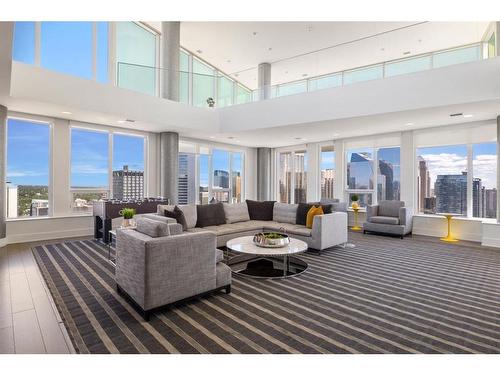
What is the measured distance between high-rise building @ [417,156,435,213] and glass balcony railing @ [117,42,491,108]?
341 cm

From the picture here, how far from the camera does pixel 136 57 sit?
8164 mm

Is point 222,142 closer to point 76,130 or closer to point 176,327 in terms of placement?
point 76,130

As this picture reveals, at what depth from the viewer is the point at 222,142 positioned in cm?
1024

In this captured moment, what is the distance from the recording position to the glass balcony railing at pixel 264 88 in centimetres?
510

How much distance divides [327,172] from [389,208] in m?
3.09

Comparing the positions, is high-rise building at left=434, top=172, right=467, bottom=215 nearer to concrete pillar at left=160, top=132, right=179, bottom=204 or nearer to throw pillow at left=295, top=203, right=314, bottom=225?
throw pillow at left=295, top=203, right=314, bottom=225

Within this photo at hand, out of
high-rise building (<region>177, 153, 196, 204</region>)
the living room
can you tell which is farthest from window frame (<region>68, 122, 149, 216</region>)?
high-rise building (<region>177, 153, 196, 204</region>)

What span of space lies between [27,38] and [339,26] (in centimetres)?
739

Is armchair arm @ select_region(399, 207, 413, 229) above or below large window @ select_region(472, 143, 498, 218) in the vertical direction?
below

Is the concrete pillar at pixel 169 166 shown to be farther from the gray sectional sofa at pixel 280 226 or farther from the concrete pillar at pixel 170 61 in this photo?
the gray sectional sofa at pixel 280 226

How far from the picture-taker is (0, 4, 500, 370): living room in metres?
2.49

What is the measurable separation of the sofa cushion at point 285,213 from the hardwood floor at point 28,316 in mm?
4426

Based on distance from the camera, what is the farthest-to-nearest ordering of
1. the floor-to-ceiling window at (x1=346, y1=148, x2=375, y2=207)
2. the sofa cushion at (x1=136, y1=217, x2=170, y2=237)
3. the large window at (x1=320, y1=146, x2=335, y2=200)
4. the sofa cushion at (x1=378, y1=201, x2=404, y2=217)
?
the large window at (x1=320, y1=146, x2=335, y2=200)
the floor-to-ceiling window at (x1=346, y1=148, x2=375, y2=207)
the sofa cushion at (x1=378, y1=201, x2=404, y2=217)
the sofa cushion at (x1=136, y1=217, x2=170, y2=237)
